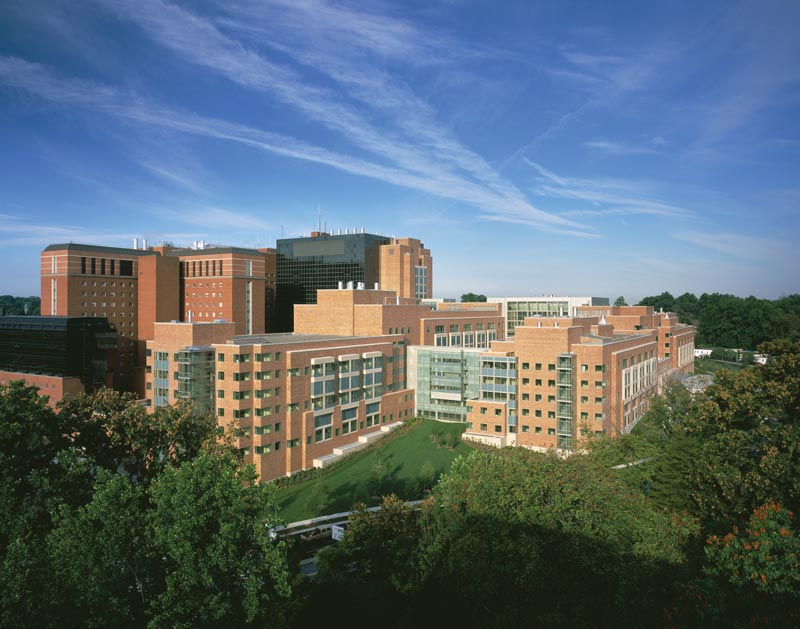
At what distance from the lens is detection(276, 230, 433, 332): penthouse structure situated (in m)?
114

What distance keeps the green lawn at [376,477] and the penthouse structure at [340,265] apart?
52.2m

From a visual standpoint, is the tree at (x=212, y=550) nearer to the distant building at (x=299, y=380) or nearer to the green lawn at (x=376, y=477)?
the green lawn at (x=376, y=477)

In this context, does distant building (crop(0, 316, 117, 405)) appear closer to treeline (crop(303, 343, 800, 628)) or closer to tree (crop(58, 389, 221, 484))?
tree (crop(58, 389, 221, 484))

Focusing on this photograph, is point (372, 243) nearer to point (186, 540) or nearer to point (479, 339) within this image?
point (479, 339)

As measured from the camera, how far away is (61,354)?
3066 inches

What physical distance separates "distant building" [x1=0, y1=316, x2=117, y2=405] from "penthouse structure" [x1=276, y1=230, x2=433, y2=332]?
4359 centimetres

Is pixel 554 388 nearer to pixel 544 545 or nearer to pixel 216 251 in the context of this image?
pixel 544 545

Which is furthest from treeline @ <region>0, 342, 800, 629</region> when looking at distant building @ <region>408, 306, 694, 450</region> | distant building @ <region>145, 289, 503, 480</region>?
distant building @ <region>408, 306, 694, 450</region>

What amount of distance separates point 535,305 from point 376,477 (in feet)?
215

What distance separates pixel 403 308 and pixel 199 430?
40.6 meters

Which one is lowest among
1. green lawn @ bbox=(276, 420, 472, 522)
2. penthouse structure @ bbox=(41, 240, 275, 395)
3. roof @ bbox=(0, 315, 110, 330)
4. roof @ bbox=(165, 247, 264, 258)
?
green lawn @ bbox=(276, 420, 472, 522)

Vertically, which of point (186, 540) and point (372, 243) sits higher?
point (372, 243)

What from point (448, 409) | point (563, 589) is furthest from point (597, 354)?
point (563, 589)

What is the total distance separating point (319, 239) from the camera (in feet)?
388
